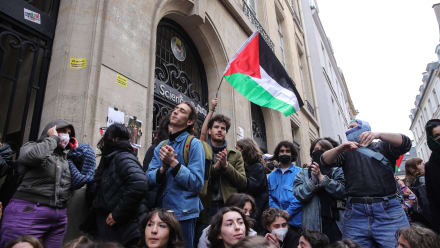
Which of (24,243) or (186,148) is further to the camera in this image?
(186,148)

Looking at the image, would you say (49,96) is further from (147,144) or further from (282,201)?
(282,201)

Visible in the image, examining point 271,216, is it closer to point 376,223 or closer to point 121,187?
point 376,223

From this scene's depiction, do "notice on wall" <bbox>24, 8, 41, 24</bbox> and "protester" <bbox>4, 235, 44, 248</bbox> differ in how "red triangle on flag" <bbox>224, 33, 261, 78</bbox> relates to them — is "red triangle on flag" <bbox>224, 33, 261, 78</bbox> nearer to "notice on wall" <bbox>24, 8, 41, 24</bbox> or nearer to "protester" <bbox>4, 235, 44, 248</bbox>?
"notice on wall" <bbox>24, 8, 41, 24</bbox>

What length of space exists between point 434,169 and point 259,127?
24.7 ft

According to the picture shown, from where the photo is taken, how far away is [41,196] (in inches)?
96.4

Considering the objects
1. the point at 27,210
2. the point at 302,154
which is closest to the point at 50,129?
the point at 27,210

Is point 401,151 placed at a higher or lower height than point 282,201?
higher

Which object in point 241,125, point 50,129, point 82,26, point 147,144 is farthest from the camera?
point 241,125

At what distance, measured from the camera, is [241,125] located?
7.60 meters

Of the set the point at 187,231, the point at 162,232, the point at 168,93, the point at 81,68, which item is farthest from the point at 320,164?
the point at 168,93

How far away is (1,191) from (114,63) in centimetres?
207

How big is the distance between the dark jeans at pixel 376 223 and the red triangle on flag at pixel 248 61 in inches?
130

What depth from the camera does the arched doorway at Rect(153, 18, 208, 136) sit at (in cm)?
563

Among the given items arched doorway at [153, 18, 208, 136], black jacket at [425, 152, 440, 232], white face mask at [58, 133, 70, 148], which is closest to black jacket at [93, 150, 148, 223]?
white face mask at [58, 133, 70, 148]
